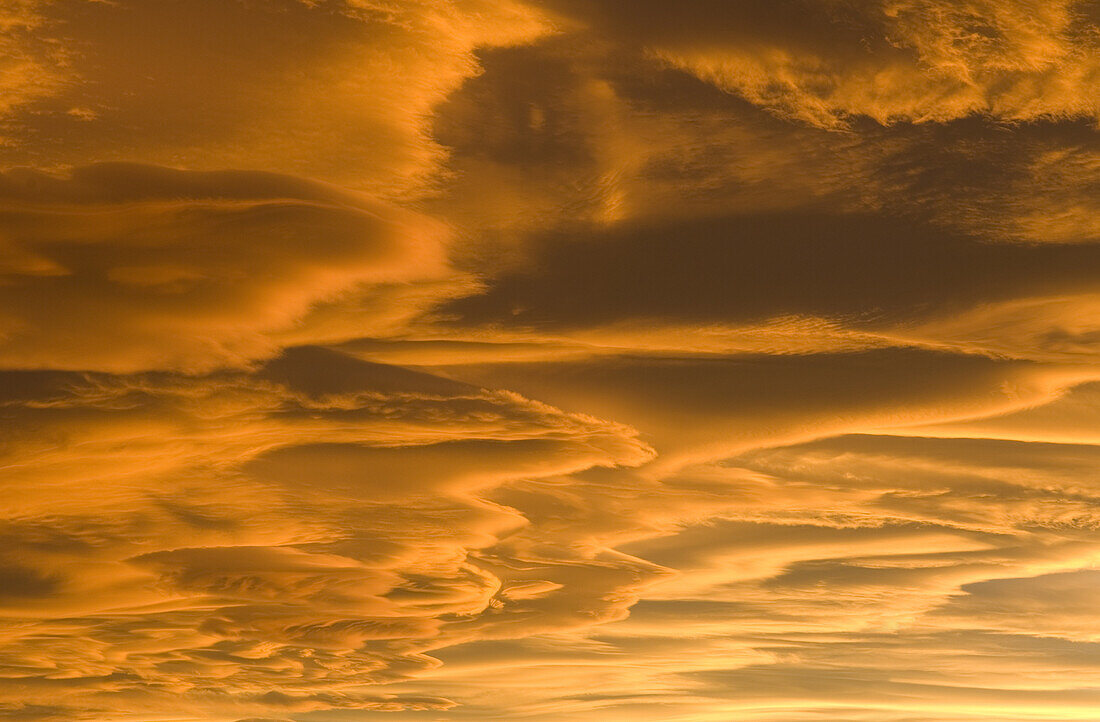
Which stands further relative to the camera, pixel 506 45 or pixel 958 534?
pixel 958 534

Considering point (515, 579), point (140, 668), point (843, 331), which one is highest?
point (843, 331)

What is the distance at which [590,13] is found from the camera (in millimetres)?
2385

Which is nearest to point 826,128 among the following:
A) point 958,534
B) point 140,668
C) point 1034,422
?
point 1034,422

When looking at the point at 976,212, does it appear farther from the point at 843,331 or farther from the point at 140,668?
the point at 140,668

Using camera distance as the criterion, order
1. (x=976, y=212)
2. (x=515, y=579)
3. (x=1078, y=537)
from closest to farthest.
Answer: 1. (x=976, y=212)
2. (x=1078, y=537)
3. (x=515, y=579)

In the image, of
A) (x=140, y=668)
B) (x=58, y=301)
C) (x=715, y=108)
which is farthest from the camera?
(x=140, y=668)

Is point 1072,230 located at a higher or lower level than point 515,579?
higher

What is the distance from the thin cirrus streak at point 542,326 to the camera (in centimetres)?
247

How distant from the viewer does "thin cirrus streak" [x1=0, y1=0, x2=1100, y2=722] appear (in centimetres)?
247

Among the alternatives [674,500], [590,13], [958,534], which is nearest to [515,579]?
[674,500]

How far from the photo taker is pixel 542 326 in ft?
11.0

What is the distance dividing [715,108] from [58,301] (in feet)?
6.13

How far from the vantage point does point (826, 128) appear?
2.64 m

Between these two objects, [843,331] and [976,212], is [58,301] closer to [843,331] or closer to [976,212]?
[843,331]
